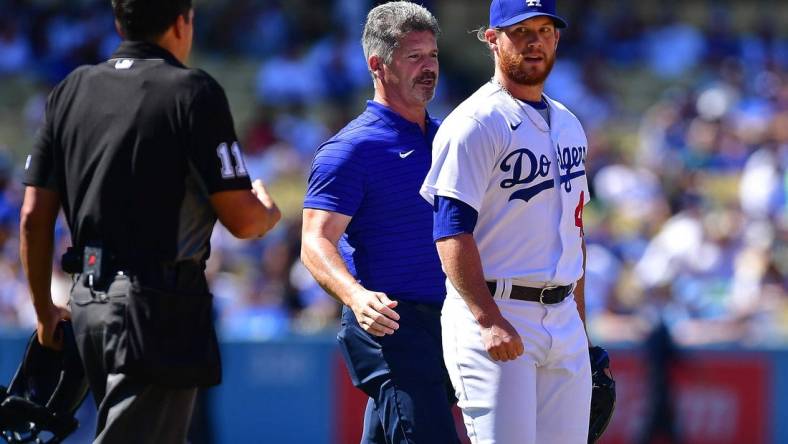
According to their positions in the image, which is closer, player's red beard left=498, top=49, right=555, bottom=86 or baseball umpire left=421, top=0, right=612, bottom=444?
baseball umpire left=421, top=0, right=612, bottom=444

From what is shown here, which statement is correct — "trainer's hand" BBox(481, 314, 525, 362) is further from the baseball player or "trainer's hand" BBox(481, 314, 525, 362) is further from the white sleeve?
the white sleeve

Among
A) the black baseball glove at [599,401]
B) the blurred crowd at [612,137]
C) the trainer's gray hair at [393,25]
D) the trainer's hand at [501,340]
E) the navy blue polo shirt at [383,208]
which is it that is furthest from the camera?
the blurred crowd at [612,137]

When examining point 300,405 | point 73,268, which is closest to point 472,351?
point 73,268

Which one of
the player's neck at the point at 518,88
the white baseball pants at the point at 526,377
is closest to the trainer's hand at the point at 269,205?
the white baseball pants at the point at 526,377

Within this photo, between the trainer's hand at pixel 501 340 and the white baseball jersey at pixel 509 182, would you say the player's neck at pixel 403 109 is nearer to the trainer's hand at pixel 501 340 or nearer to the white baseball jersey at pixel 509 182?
the white baseball jersey at pixel 509 182

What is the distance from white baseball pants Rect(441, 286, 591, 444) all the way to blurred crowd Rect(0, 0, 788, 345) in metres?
5.72

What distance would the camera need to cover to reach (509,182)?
458cm

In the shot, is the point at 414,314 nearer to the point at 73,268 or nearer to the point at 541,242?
the point at 541,242

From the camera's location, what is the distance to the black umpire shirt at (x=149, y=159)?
13.9 ft

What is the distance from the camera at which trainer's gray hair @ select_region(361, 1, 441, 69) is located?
5.28 m

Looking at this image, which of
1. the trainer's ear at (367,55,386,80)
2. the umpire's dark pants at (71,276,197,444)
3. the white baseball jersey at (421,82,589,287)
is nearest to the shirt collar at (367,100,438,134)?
the trainer's ear at (367,55,386,80)

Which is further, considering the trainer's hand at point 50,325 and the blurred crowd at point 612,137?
the blurred crowd at point 612,137

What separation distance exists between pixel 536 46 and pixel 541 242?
67 cm

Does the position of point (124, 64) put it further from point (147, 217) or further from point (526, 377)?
point (526, 377)
